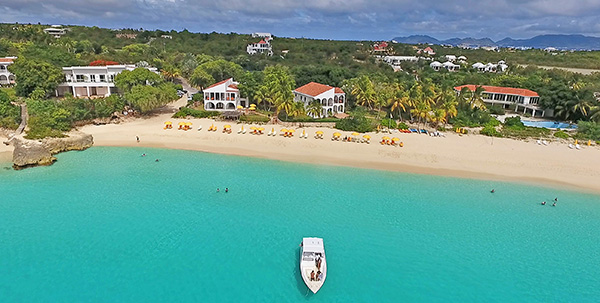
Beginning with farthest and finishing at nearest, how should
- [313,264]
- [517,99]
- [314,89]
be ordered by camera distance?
[517,99] < [314,89] < [313,264]

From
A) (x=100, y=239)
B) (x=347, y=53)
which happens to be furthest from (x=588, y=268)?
(x=347, y=53)

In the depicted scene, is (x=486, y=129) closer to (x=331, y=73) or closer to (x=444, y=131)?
(x=444, y=131)

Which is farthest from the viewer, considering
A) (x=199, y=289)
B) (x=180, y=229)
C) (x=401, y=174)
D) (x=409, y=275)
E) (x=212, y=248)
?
(x=401, y=174)

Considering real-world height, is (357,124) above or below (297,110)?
below

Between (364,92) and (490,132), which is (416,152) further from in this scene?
(364,92)

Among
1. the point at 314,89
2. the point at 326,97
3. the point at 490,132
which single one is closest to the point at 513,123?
the point at 490,132

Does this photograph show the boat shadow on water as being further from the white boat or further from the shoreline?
the shoreline
